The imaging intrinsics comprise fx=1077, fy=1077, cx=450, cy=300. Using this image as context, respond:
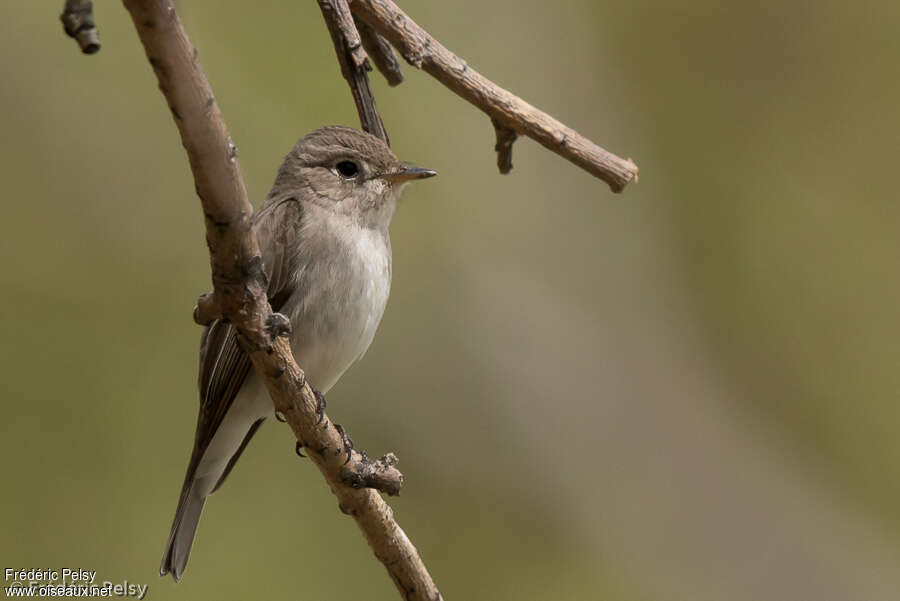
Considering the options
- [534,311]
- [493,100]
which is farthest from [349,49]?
[534,311]

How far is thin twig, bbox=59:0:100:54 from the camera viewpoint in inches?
67.6

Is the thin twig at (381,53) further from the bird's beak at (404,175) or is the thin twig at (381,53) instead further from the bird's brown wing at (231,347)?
the bird's brown wing at (231,347)

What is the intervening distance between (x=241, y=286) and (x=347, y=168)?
6.07ft

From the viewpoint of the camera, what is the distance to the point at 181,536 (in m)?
3.82

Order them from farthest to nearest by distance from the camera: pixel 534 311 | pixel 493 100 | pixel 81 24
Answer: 1. pixel 534 311
2. pixel 493 100
3. pixel 81 24

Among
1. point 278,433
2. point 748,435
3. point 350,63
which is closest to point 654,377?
point 748,435

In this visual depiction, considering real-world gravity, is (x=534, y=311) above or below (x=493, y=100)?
below

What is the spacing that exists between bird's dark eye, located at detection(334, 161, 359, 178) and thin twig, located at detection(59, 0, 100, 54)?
7.26 feet

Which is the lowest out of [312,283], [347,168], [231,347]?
[231,347]

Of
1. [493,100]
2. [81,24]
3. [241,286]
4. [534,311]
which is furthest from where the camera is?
[534,311]

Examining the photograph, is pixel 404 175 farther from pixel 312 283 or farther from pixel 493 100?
pixel 493 100

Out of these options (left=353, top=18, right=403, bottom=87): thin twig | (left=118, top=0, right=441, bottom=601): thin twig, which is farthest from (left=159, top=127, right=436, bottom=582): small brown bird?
(left=118, top=0, right=441, bottom=601): thin twig

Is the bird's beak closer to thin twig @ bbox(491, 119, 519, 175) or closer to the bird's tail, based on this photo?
thin twig @ bbox(491, 119, 519, 175)

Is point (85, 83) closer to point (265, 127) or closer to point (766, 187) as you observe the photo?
point (265, 127)
